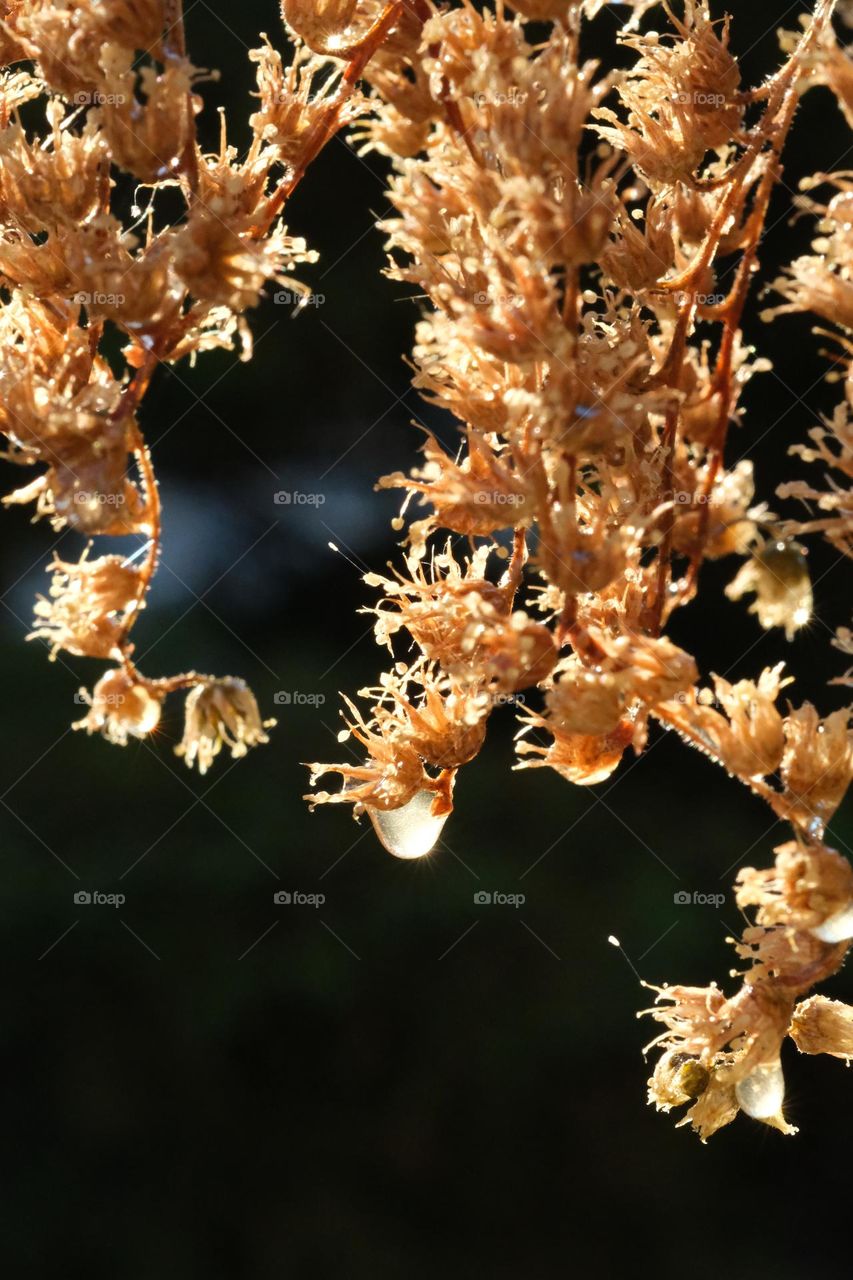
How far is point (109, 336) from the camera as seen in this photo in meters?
1.57

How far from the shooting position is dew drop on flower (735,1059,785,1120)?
385mm

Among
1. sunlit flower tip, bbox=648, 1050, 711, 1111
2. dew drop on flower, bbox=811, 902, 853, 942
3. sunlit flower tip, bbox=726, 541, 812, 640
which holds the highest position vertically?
sunlit flower tip, bbox=726, 541, 812, 640

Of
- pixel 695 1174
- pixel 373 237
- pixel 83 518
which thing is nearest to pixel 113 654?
pixel 83 518

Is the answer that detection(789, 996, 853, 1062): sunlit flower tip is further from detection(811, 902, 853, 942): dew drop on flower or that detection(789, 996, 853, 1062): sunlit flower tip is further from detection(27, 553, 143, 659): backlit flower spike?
detection(27, 553, 143, 659): backlit flower spike

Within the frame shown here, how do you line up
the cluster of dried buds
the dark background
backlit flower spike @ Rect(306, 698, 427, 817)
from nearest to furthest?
the cluster of dried buds → backlit flower spike @ Rect(306, 698, 427, 817) → the dark background

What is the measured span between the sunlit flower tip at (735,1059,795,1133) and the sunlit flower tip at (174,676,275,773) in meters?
0.17

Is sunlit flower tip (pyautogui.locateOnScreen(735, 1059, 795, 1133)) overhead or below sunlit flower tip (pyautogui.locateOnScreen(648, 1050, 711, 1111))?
overhead

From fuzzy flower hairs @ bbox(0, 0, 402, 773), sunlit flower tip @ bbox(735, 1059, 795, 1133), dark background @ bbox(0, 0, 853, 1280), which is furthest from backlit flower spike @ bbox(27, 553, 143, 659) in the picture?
dark background @ bbox(0, 0, 853, 1280)

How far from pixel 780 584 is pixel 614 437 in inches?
2.2

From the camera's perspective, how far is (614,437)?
13.0 inches

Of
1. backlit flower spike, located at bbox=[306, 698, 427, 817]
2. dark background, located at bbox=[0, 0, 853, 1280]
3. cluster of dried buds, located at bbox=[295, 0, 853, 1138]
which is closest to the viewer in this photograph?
cluster of dried buds, located at bbox=[295, 0, 853, 1138]

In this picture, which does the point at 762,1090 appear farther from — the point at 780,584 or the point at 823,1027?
the point at 780,584

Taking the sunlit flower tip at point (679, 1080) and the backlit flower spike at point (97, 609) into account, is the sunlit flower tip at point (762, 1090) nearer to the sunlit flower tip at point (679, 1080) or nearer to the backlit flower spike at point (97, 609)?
the sunlit flower tip at point (679, 1080)

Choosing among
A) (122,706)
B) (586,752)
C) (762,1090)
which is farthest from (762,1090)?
(122,706)
